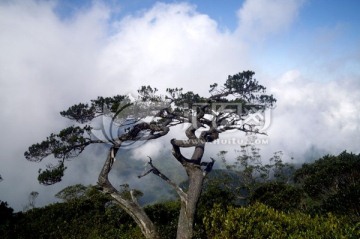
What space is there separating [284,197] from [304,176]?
4811 millimetres

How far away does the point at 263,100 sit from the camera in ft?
39.3

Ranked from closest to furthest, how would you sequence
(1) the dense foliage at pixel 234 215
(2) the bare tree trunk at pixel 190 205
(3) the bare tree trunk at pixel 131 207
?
(1) the dense foliage at pixel 234 215, (2) the bare tree trunk at pixel 190 205, (3) the bare tree trunk at pixel 131 207

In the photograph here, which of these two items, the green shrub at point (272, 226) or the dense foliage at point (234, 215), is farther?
the dense foliage at point (234, 215)

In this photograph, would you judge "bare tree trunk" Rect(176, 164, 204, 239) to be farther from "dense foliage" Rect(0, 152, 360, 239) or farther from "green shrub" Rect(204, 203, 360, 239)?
"green shrub" Rect(204, 203, 360, 239)

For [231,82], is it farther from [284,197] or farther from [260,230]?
[284,197]

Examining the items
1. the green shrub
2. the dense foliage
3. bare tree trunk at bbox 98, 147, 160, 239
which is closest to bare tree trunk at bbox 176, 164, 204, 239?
the dense foliage

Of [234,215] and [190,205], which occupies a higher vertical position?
[190,205]

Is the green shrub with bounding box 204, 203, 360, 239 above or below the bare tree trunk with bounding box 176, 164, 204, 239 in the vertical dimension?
below

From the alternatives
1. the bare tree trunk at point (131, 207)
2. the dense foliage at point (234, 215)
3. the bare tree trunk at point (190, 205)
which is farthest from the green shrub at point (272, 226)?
the bare tree trunk at point (131, 207)

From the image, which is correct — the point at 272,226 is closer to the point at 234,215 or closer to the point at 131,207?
the point at 234,215

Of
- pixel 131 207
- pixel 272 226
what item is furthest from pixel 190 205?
pixel 272 226

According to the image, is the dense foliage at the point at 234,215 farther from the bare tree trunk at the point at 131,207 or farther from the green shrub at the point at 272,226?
the bare tree trunk at the point at 131,207

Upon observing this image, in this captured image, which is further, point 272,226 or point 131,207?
point 131,207

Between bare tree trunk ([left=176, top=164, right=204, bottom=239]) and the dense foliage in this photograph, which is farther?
bare tree trunk ([left=176, top=164, right=204, bottom=239])
